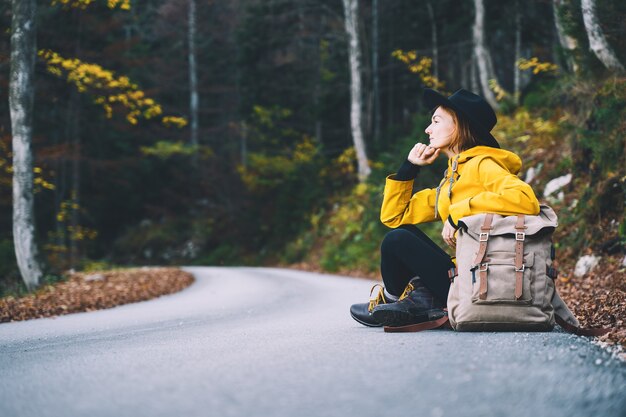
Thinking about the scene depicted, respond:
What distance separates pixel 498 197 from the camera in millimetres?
3977

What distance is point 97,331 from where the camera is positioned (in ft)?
20.0

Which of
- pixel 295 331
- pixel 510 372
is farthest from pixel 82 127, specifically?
pixel 510 372

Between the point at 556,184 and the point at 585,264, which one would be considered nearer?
the point at 585,264

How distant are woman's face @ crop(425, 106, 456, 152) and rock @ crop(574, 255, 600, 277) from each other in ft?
15.1

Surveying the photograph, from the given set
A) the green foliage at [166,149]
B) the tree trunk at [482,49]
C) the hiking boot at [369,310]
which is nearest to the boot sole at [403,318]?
the hiking boot at [369,310]

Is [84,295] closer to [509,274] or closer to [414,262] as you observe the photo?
[414,262]

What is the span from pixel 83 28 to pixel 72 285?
672 inches

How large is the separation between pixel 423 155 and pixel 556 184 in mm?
7335

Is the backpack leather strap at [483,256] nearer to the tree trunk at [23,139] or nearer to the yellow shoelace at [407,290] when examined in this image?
the yellow shoelace at [407,290]

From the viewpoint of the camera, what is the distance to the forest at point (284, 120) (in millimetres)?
10391

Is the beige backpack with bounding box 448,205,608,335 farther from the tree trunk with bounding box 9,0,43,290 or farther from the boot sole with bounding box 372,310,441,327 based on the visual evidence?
the tree trunk with bounding box 9,0,43,290

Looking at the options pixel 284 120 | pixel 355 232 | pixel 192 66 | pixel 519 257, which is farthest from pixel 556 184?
pixel 192 66

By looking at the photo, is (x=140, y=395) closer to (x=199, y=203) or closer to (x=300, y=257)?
(x=300, y=257)

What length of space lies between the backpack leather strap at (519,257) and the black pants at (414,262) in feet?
2.09
